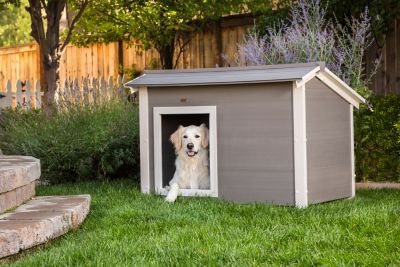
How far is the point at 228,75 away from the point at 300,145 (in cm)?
85

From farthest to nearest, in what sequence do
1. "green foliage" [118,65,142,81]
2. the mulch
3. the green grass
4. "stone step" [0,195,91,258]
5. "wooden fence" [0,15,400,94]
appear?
"green foliage" [118,65,142,81] < "wooden fence" [0,15,400,94] < the mulch < "stone step" [0,195,91,258] < the green grass

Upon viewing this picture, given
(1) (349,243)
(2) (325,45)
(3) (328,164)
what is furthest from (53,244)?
(2) (325,45)

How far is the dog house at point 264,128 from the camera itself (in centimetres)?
557

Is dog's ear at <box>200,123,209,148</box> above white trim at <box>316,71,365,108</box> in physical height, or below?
below

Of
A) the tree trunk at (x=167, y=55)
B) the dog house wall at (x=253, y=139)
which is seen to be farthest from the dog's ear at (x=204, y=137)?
the tree trunk at (x=167, y=55)

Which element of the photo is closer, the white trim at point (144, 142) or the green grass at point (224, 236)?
the green grass at point (224, 236)

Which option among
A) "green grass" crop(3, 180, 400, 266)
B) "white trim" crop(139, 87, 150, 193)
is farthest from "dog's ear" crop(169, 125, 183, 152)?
"green grass" crop(3, 180, 400, 266)

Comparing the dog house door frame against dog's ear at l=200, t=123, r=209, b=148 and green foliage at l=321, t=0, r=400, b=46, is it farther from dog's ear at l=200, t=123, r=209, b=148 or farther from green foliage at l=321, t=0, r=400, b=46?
green foliage at l=321, t=0, r=400, b=46

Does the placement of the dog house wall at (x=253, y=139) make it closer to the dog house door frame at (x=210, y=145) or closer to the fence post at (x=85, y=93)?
the dog house door frame at (x=210, y=145)

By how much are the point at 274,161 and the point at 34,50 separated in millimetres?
11441

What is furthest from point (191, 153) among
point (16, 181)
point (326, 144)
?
point (16, 181)

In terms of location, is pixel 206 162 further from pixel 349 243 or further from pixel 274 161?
pixel 349 243

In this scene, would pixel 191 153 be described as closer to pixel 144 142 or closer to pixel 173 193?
pixel 173 193

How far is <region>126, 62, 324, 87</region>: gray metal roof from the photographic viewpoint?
557cm
